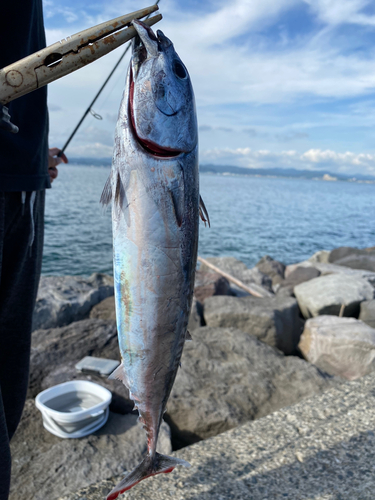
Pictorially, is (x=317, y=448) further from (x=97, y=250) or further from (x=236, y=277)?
(x=97, y=250)

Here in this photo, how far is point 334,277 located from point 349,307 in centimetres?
117

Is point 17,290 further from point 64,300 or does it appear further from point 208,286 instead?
point 208,286

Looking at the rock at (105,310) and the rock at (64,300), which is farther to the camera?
the rock at (105,310)

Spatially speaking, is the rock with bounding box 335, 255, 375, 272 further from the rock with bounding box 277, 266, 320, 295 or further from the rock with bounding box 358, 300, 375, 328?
the rock with bounding box 358, 300, 375, 328

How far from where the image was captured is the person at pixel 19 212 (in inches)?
67.1

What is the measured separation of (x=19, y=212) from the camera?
6.24ft

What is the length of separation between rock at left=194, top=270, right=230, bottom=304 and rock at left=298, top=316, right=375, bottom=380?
277 cm

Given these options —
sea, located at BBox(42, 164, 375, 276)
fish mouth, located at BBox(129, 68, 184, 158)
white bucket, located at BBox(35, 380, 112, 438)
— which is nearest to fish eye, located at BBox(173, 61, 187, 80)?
fish mouth, located at BBox(129, 68, 184, 158)

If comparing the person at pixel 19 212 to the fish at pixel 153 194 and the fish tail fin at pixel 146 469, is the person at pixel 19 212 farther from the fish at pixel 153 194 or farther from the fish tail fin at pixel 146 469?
the fish at pixel 153 194

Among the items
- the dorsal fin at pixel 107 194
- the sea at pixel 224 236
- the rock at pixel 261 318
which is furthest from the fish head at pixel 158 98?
the sea at pixel 224 236

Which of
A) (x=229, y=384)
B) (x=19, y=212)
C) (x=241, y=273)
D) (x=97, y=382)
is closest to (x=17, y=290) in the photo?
(x=19, y=212)

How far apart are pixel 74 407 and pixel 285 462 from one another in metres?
2.34

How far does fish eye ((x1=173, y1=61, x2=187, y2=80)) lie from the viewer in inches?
54.3

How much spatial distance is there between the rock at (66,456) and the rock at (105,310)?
3299mm
